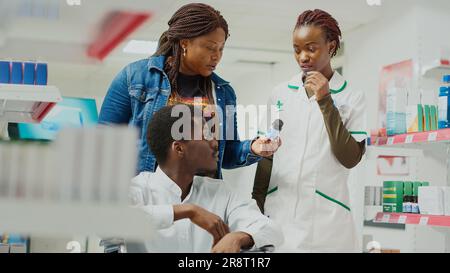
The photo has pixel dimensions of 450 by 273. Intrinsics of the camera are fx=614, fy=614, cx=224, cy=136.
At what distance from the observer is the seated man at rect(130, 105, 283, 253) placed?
1932mm

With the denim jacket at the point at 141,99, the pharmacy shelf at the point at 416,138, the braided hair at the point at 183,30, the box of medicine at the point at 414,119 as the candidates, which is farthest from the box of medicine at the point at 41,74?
the box of medicine at the point at 414,119

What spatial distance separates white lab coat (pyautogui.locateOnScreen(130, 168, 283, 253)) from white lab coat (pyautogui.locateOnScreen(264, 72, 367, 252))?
25 centimetres

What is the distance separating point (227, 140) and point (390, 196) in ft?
4.38

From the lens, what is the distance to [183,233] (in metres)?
2.03

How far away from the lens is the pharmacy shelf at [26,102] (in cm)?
209

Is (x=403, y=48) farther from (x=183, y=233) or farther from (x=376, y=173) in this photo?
(x=183, y=233)

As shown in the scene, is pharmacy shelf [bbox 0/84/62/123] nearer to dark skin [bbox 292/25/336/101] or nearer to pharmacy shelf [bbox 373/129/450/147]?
dark skin [bbox 292/25/336/101]

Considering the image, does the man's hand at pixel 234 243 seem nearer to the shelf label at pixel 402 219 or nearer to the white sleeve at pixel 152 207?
the white sleeve at pixel 152 207

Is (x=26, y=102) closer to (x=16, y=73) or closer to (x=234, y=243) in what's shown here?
(x=16, y=73)

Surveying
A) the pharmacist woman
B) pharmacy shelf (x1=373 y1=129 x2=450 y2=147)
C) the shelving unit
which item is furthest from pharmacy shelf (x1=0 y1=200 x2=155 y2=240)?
the shelving unit

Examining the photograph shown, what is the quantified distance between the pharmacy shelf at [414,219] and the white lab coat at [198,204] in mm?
1168

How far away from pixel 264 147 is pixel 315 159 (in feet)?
0.73

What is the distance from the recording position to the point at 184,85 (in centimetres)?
221
